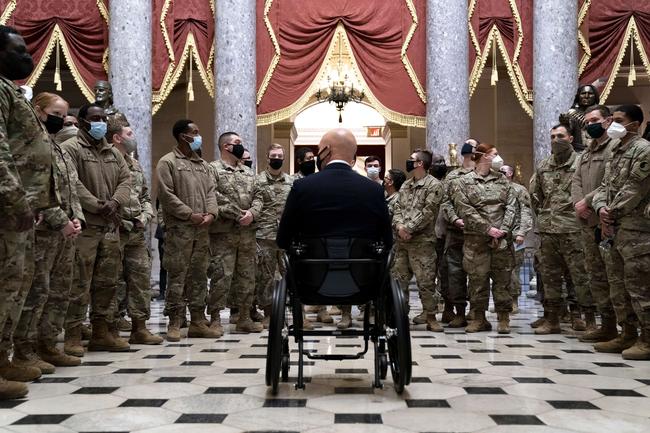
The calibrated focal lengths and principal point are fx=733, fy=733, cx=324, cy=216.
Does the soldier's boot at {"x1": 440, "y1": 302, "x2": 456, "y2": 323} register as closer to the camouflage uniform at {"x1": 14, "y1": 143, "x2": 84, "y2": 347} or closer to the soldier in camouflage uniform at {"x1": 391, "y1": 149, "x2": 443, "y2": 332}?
the soldier in camouflage uniform at {"x1": 391, "y1": 149, "x2": 443, "y2": 332}

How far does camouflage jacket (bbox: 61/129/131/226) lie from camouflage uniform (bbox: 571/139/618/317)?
3.45 metres

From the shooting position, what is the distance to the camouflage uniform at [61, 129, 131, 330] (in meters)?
4.92

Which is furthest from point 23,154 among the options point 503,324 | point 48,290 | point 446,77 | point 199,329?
point 446,77

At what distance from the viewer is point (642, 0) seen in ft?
36.2

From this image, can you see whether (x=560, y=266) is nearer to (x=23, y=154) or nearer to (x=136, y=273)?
(x=136, y=273)

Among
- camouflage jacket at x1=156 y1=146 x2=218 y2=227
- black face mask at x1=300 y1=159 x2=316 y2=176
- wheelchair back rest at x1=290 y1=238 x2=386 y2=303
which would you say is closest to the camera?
wheelchair back rest at x1=290 y1=238 x2=386 y2=303

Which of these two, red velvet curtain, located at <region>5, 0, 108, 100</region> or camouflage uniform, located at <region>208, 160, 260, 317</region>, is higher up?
red velvet curtain, located at <region>5, 0, 108, 100</region>

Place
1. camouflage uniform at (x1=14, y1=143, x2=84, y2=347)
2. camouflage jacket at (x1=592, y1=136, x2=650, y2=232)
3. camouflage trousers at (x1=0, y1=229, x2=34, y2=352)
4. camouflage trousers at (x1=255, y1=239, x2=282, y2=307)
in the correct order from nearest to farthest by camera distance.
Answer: camouflage trousers at (x1=0, y1=229, x2=34, y2=352), camouflage uniform at (x1=14, y1=143, x2=84, y2=347), camouflage jacket at (x1=592, y1=136, x2=650, y2=232), camouflage trousers at (x1=255, y1=239, x2=282, y2=307)

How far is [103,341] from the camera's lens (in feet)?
17.3

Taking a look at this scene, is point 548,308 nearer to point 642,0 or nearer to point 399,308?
point 399,308

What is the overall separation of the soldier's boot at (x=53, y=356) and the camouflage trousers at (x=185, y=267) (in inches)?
56.5

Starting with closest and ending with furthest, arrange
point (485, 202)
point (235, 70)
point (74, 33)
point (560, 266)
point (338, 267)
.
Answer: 1. point (338, 267)
2. point (560, 266)
3. point (485, 202)
4. point (235, 70)
5. point (74, 33)

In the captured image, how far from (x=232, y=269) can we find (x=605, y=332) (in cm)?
313

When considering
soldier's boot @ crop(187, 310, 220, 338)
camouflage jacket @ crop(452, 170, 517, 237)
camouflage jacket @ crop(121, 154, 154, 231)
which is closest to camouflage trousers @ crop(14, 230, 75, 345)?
camouflage jacket @ crop(121, 154, 154, 231)
